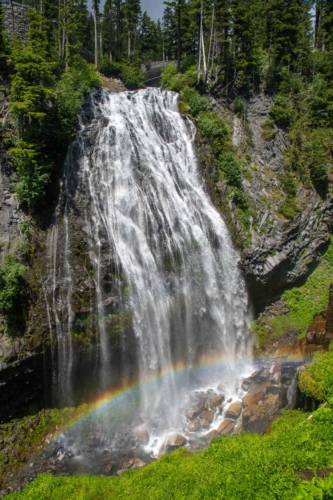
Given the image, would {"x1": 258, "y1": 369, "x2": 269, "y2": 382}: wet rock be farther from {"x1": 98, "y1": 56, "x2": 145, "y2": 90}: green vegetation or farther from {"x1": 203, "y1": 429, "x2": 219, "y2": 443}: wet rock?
{"x1": 98, "y1": 56, "x2": 145, "y2": 90}: green vegetation

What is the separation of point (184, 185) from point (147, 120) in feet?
22.5

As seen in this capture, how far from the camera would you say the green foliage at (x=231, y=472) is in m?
7.48

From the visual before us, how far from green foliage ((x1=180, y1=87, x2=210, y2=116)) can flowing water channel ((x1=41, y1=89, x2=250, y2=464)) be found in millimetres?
6522

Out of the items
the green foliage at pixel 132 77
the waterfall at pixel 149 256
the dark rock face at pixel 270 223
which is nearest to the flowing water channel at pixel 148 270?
the waterfall at pixel 149 256

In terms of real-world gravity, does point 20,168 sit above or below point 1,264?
above

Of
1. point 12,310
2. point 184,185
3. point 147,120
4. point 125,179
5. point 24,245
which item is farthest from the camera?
point 147,120

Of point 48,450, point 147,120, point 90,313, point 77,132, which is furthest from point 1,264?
point 147,120

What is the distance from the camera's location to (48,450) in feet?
49.6

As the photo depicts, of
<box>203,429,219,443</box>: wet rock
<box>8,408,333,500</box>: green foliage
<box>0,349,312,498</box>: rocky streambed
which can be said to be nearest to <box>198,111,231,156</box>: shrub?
<box>0,349,312,498</box>: rocky streambed

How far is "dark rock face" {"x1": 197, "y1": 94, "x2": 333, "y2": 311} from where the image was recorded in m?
22.5

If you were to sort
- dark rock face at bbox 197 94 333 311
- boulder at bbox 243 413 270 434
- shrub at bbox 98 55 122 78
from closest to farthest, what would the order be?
boulder at bbox 243 413 270 434
dark rock face at bbox 197 94 333 311
shrub at bbox 98 55 122 78

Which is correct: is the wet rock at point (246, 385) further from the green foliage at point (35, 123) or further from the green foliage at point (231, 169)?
the green foliage at point (35, 123)

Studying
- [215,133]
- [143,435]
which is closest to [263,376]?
[143,435]

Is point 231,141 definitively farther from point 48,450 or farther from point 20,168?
point 48,450
